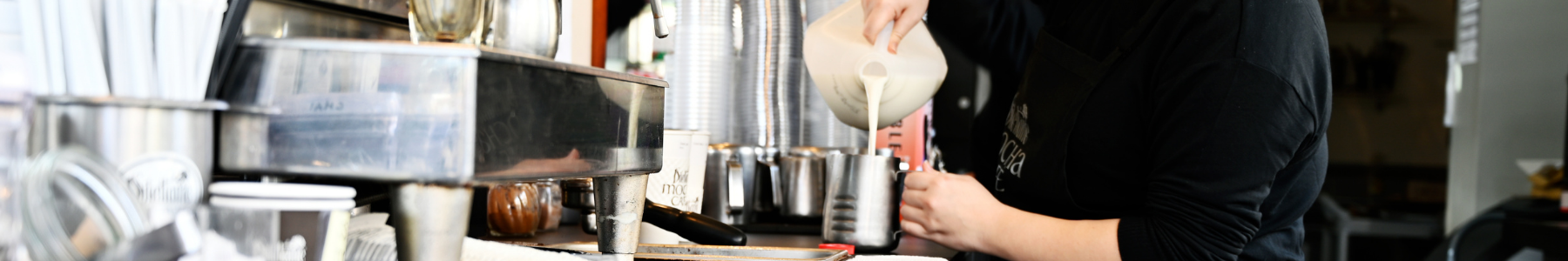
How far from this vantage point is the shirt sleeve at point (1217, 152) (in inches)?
33.1

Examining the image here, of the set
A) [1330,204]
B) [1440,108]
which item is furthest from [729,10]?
[1440,108]

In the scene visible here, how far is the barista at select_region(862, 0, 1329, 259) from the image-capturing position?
2.79 ft

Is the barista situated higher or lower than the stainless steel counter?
higher

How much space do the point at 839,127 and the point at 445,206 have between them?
1329 mm

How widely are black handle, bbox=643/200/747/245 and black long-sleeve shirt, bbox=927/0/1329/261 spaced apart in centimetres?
38

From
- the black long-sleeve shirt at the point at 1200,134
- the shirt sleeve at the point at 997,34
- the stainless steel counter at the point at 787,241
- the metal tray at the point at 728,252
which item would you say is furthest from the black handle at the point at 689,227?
the shirt sleeve at the point at 997,34

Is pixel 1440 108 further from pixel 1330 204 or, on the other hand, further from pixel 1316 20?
pixel 1316 20

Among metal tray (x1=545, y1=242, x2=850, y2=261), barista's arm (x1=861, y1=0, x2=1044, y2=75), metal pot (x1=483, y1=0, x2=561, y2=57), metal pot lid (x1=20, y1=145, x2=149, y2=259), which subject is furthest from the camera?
barista's arm (x1=861, y1=0, x2=1044, y2=75)

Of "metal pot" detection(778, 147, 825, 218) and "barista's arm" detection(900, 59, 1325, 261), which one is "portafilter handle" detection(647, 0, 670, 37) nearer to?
"barista's arm" detection(900, 59, 1325, 261)

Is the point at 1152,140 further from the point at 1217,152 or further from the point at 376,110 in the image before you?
the point at 376,110

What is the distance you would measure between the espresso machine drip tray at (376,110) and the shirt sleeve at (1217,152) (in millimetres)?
640

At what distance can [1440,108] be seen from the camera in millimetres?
2729

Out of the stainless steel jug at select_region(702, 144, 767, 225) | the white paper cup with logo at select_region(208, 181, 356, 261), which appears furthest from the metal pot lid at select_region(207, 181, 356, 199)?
the stainless steel jug at select_region(702, 144, 767, 225)

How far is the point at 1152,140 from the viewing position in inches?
37.2
